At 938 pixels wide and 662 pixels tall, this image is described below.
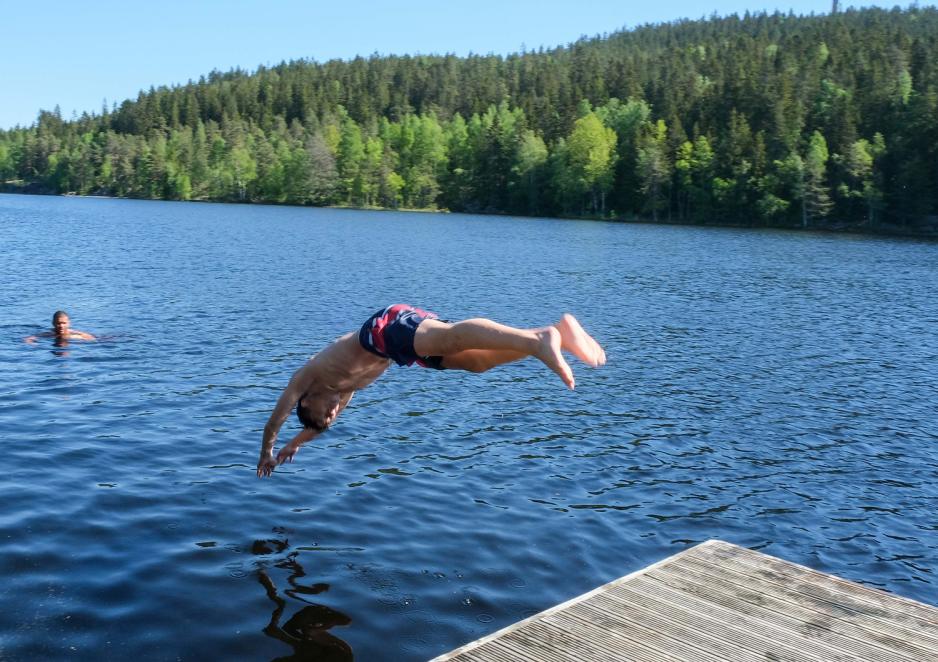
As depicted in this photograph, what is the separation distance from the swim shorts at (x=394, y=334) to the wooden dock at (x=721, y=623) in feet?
8.85

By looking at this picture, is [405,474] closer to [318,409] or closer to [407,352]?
[318,409]

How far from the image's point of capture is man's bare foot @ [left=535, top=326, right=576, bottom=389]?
693 cm

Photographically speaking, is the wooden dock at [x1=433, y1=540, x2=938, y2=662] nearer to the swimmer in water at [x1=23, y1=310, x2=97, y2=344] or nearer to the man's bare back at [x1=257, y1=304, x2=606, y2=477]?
the man's bare back at [x1=257, y1=304, x2=606, y2=477]

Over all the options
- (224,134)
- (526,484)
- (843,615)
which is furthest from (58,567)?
(224,134)

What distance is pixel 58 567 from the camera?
9.09m

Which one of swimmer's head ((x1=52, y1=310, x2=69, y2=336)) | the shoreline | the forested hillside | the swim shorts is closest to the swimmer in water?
swimmer's head ((x1=52, y1=310, x2=69, y2=336))

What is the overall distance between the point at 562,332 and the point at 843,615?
3297mm

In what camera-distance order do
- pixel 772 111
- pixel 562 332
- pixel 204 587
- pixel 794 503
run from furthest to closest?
1. pixel 772 111
2. pixel 794 503
3. pixel 204 587
4. pixel 562 332

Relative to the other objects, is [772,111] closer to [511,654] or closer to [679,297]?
[679,297]

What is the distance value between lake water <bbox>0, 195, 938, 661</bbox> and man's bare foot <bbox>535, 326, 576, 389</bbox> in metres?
3.01

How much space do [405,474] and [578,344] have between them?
6588 millimetres

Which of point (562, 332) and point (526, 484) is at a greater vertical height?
point (562, 332)

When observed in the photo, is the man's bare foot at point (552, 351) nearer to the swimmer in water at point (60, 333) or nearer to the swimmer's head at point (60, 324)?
the swimmer in water at point (60, 333)

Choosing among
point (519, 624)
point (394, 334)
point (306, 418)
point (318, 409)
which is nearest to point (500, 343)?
point (394, 334)
